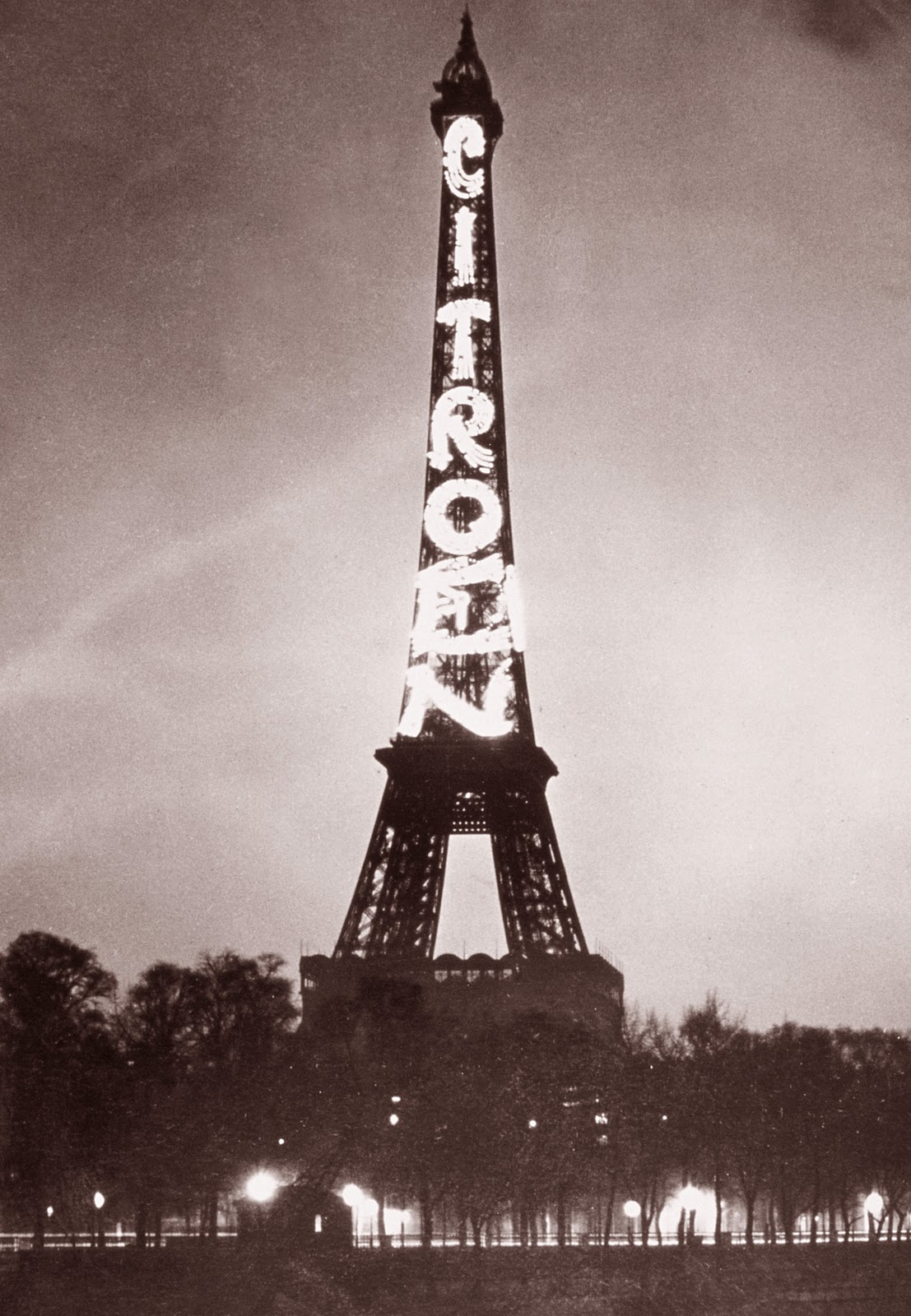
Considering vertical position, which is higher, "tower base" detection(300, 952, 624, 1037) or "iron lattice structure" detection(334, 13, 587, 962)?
"iron lattice structure" detection(334, 13, 587, 962)

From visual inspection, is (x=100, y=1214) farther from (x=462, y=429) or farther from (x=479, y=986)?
(x=462, y=429)

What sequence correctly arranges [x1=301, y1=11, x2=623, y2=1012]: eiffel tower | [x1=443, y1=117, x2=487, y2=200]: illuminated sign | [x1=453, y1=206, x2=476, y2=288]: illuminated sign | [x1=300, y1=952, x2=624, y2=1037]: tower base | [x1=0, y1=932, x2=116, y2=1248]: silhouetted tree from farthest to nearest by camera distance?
1. [x1=443, y1=117, x2=487, y2=200]: illuminated sign
2. [x1=453, y1=206, x2=476, y2=288]: illuminated sign
3. [x1=301, y1=11, x2=623, y2=1012]: eiffel tower
4. [x1=300, y1=952, x2=624, y2=1037]: tower base
5. [x1=0, y1=932, x2=116, y2=1248]: silhouetted tree

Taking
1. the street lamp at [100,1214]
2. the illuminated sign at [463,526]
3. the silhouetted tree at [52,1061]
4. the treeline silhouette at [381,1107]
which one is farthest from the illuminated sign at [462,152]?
the street lamp at [100,1214]

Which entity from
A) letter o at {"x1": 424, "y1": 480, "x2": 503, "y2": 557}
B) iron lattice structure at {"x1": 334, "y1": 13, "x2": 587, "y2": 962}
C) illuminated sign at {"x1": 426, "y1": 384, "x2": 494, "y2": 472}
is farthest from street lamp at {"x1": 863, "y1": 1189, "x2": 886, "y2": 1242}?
illuminated sign at {"x1": 426, "y1": 384, "x2": 494, "y2": 472}

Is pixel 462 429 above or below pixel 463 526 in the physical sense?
above

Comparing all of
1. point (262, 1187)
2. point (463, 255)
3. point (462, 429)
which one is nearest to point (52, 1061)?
point (262, 1187)

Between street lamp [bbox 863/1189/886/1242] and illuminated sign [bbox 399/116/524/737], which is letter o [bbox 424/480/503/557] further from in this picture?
street lamp [bbox 863/1189/886/1242]

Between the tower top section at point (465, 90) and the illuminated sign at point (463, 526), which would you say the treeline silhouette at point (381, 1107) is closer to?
the illuminated sign at point (463, 526)
